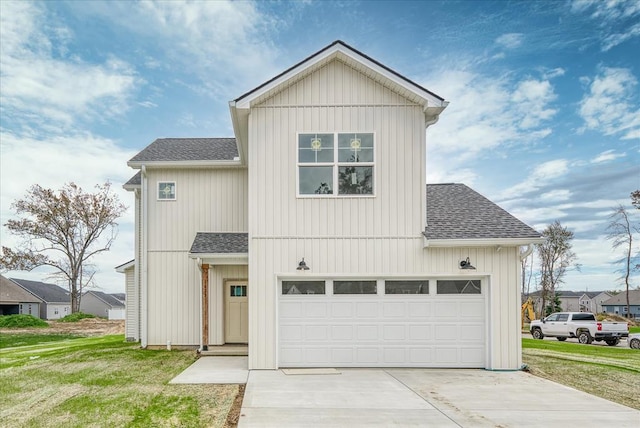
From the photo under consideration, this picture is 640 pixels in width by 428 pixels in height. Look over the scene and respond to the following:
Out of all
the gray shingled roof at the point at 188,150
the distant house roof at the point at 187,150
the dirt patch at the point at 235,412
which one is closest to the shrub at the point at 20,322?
the distant house roof at the point at 187,150

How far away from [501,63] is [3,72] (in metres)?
18.1

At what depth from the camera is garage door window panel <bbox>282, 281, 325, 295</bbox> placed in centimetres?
977

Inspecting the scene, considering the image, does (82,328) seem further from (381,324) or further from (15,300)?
(381,324)

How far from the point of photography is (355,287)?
980 centimetres

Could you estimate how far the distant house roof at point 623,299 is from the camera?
59.2 meters

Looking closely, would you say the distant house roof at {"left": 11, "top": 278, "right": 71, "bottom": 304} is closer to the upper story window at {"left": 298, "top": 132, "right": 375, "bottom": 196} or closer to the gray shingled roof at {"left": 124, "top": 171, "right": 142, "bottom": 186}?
the gray shingled roof at {"left": 124, "top": 171, "right": 142, "bottom": 186}

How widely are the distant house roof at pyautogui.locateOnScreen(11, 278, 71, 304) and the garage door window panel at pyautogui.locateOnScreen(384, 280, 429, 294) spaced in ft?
142

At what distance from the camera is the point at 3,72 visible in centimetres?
1623

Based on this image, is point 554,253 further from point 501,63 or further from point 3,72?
point 3,72

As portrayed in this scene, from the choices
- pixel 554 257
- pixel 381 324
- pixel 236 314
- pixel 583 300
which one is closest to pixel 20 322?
pixel 236 314

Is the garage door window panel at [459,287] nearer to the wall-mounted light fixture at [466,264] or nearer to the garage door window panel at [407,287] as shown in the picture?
the garage door window panel at [407,287]

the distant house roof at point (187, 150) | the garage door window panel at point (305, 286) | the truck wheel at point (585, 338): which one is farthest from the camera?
the truck wheel at point (585, 338)

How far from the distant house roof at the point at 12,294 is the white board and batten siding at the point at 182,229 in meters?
33.2

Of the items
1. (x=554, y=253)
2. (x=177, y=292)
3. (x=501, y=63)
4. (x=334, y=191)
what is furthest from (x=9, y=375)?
(x=554, y=253)
